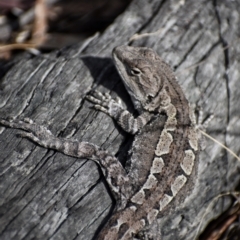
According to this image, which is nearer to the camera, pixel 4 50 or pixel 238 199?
pixel 238 199

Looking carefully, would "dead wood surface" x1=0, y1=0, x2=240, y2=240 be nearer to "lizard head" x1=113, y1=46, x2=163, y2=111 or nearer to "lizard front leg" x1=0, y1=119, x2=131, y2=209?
"lizard front leg" x1=0, y1=119, x2=131, y2=209

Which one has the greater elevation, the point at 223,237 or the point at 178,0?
the point at 178,0

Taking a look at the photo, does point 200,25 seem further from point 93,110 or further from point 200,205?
point 200,205

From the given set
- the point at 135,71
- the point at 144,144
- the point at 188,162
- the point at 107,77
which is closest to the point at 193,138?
the point at 188,162

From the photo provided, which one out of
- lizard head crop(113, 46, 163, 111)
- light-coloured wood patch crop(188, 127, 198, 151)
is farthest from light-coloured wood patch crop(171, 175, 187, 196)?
lizard head crop(113, 46, 163, 111)

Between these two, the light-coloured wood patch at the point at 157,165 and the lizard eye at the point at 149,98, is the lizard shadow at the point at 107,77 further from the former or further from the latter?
the light-coloured wood patch at the point at 157,165

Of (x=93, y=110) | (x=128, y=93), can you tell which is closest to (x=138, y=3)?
(x=128, y=93)
